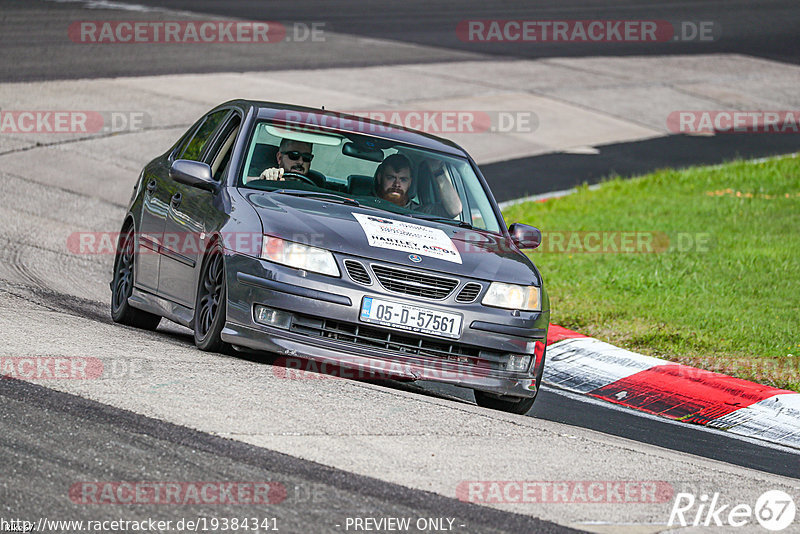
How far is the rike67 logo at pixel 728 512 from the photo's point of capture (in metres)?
5.01

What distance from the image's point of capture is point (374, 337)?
21.9 ft

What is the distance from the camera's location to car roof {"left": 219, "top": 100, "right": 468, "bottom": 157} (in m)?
7.98

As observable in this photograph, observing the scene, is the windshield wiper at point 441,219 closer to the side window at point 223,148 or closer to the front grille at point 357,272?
the front grille at point 357,272

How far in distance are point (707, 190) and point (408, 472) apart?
11.7m

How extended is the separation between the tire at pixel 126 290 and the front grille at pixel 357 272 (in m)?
2.28

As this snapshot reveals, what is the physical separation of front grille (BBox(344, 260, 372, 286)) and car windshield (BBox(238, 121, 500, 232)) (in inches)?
36.1

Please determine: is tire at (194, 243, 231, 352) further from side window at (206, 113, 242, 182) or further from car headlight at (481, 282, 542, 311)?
car headlight at (481, 282, 542, 311)

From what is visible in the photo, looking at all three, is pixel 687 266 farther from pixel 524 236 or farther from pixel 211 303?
pixel 211 303

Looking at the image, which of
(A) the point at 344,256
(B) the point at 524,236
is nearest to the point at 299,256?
(A) the point at 344,256

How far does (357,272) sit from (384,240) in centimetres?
30

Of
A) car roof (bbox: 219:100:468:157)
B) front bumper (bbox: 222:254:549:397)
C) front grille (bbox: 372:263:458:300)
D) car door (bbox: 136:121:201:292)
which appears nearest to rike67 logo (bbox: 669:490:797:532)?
front bumper (bbox: 222:254:549:397)

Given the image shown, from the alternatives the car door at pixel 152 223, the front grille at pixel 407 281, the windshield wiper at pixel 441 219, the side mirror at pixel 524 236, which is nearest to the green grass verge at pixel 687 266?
the side mirror at pixel 524 236

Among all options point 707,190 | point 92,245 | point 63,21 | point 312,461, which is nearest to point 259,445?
point 312,461

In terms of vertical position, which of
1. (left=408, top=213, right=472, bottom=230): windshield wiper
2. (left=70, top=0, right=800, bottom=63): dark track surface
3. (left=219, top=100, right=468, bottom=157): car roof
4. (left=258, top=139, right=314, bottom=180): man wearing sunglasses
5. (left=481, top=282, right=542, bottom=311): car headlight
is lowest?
(left=70, top=0, right=800, bottom=63): dark track surface
